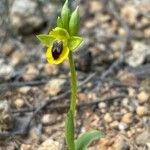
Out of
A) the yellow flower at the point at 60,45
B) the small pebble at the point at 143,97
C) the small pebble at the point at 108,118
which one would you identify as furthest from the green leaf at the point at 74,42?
the small pebble at the point at 143,97

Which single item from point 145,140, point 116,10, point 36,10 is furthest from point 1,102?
point 116,10

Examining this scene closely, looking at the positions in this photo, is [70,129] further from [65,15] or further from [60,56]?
[65,15]

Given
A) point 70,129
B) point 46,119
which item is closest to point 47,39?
point 70,129

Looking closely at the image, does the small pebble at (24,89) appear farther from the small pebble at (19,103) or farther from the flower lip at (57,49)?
the flower lip at (57,49)

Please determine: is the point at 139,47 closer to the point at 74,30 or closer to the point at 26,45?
the point at 26,45

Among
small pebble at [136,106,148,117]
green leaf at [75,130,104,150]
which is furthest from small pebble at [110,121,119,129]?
green leaf at [75,130,104,150]

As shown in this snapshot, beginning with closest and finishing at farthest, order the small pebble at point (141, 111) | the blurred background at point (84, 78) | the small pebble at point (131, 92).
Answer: the blurred background at point (84, 78)
the small pebble at point (141, 111)
the small pebble at point (131, 92)
